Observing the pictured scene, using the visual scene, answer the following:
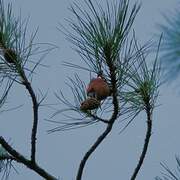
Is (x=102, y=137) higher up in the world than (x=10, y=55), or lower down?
lower down

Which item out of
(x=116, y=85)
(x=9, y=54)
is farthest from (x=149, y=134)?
(x=9, y=54)

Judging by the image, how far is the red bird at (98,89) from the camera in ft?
1.33

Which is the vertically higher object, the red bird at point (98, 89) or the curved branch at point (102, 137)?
the red bird at point (98, 89)

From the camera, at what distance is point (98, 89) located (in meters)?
0.40

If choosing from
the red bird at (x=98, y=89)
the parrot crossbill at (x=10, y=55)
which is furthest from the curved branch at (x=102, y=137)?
the parrot crossbill at (x=10, y=55)

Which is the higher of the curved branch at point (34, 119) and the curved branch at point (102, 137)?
the curved branch at point (34, 119)

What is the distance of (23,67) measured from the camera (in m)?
0.45

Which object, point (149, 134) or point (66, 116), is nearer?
point (149, 134)

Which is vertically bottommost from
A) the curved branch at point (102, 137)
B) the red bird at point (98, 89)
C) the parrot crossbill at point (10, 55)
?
the curved branch at point (102, 137)

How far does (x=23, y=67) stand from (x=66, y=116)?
0.10 meters

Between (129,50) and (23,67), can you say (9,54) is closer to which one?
(23,67)

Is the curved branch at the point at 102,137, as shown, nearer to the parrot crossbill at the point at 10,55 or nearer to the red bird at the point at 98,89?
the red bird at the point at 98,89

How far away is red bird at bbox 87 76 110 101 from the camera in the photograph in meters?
0.40

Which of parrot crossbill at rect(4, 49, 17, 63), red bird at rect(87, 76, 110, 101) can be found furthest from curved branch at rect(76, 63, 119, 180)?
parrot crossbill at rect(4, 49, 17, 63)
